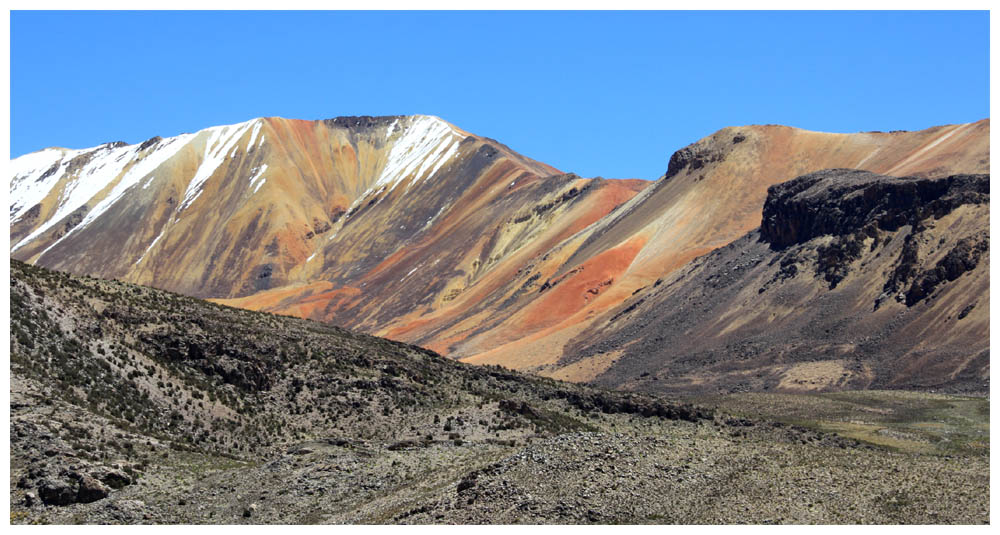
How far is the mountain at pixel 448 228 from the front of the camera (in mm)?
116438

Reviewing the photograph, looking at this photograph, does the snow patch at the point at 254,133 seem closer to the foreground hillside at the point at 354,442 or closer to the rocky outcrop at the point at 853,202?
the rocky outcrop at the point at 853,202

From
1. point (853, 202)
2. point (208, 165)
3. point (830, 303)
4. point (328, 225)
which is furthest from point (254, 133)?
point (830, 303)

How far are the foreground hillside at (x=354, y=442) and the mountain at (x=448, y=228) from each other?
142 ft

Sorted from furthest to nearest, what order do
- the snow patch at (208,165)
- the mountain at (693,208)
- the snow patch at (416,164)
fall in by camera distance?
the snow patch at (208,165) < the snow patch at (416,164) < the mountain at (693,208)

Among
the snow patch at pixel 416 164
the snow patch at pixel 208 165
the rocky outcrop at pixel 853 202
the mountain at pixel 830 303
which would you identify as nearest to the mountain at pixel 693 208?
the mountain at pixel 830 303

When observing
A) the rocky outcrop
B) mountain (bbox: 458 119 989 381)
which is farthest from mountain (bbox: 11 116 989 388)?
the rocky outcrop

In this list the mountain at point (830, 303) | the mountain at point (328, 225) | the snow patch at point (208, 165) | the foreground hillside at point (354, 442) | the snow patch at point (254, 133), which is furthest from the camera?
the snow patch at point (254, 133)

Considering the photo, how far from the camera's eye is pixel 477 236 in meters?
157

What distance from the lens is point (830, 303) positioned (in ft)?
302

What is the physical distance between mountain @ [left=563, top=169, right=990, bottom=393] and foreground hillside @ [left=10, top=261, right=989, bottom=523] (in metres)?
24.3

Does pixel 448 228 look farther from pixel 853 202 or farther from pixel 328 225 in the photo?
pixel 853 202

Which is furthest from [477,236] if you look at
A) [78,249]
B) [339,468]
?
[339,468]

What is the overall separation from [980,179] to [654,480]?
244ft

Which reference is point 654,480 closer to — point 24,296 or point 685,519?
point 685,519
